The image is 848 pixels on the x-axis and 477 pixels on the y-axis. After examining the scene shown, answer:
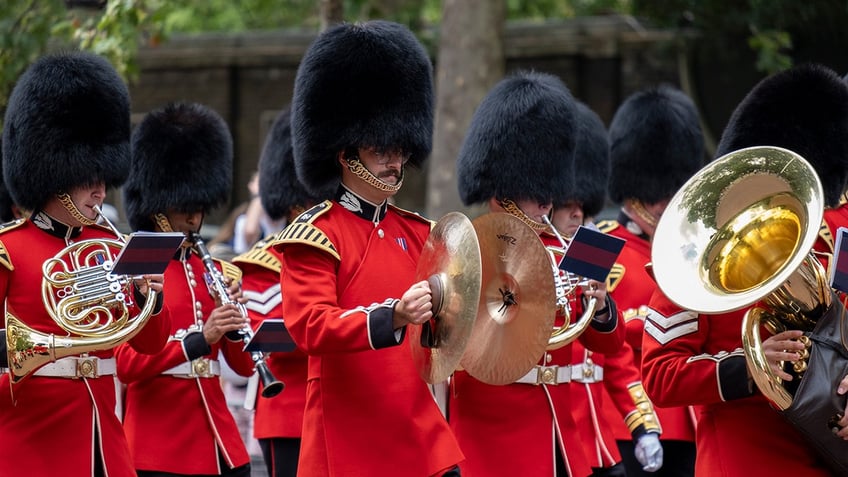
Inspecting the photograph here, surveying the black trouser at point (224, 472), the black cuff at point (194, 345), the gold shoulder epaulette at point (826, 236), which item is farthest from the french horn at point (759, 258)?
the black trouser at point (224, 472)

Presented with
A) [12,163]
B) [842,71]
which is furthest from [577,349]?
[842,71]

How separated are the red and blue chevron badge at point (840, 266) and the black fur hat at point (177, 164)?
2935mm

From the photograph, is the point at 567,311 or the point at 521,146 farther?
the point at 521,146

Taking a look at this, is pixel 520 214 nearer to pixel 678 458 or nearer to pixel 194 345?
pixel 194 345

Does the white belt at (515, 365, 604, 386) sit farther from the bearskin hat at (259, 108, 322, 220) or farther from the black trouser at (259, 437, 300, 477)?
the bearskin hat at (259, 108, 322, 220)

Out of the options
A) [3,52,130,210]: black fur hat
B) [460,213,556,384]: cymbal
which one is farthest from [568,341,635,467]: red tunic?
[3,52,130,210]: black fur hat

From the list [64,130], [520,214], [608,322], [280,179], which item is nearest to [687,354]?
[608,322]

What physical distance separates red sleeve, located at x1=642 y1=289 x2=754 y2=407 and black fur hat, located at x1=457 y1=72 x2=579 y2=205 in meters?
1.24

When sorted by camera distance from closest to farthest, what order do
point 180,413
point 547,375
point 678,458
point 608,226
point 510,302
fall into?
1. point 510,302
2. point 547,375
3. point 180,413
4. point 678,458
5. point 608,226

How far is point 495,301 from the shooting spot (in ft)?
14.3

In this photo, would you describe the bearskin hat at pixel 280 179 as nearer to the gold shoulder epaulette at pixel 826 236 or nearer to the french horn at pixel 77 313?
the french horn at pixel 77 313

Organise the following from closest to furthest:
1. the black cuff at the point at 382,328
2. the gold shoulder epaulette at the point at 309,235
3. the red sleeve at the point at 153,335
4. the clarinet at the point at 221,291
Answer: the black cuff at the point at 382,328, the gold shoulder epaulette at the point at 309,235, the red sleeve at the point at 153,335, the clarinet at the point at 221,291

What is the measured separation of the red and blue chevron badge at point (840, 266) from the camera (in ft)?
12.6

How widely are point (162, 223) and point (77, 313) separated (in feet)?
4.23
